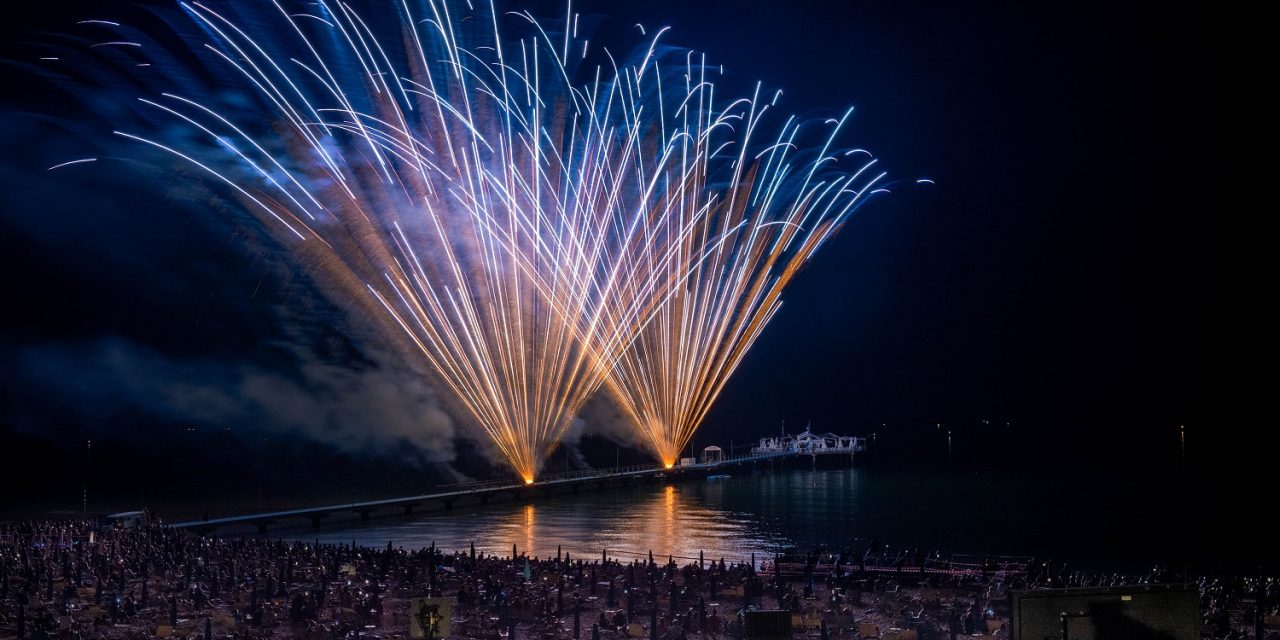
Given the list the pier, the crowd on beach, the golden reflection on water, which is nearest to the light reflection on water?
the golden reflection on water

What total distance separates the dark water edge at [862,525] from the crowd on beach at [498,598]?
15354mm

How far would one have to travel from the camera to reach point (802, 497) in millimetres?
74312

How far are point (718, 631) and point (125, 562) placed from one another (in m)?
14.1

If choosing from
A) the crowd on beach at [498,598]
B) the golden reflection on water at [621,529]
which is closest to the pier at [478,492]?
the golden reflection on water at [621,529]

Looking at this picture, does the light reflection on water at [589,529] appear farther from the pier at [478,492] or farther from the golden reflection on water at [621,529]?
the pier at [478,492]

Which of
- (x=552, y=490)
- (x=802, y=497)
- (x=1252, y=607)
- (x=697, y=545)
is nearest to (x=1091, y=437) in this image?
(x=802, y=497)

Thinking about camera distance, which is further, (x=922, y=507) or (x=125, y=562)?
(x=922, y=507)

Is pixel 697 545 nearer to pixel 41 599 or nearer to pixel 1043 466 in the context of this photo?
pixel 41 599

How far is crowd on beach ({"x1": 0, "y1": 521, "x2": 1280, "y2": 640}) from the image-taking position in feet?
46.0

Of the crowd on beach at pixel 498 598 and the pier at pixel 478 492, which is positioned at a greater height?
the crowd on beach at pixel 498 598

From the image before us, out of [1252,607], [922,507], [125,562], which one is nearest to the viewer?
[1252,607]

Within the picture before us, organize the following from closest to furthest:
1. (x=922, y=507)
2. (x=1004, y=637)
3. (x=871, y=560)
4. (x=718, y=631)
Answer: (x=1004, y=637)
(x=718, y=631)
(x=871, y=560)
(x=922, y=507)

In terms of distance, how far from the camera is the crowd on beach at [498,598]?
14.0 metres

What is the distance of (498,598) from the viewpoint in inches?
629
